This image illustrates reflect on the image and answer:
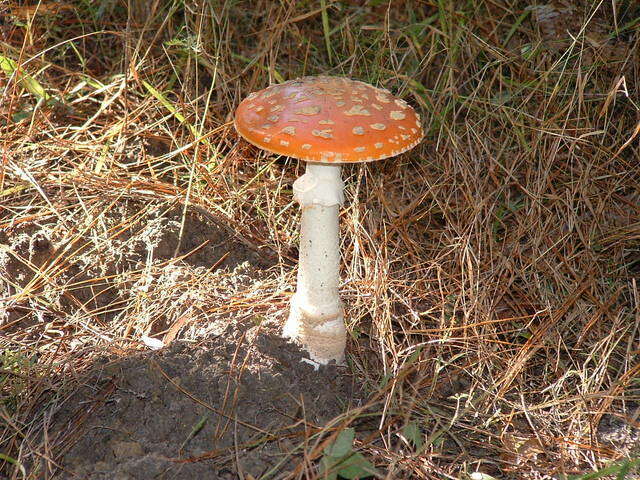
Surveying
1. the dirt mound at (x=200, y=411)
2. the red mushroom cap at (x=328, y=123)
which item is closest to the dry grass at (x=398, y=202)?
the dirt mound at (x=200, y=411)

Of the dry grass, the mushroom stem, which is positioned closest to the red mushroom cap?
the mushroom stem

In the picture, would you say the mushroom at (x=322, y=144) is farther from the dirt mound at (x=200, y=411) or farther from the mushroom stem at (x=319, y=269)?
the dirt mound at (x=200, y=411)

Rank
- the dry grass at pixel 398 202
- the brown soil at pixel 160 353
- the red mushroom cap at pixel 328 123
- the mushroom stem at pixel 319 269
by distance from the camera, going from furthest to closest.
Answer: the dry grass at pixel 398 202
the mushroom stem at pixel 319 269
the brown soil at pixel 160 353
the red mushroom cap at pixel 328 123

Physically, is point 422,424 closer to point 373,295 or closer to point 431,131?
point 373,295

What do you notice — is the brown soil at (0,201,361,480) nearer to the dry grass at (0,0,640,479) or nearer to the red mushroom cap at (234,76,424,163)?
the dry grass at (0,0,640,479)

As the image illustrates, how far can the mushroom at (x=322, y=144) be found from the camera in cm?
→ 216

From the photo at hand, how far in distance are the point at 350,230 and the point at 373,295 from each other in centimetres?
41

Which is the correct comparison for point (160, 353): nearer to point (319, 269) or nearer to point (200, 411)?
point (200, 411)

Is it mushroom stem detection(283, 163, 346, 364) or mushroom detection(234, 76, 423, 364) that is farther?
mushroom stem detection(283, 163, 346, 364)

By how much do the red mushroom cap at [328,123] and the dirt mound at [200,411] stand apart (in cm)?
99

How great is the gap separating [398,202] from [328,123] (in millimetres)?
1351

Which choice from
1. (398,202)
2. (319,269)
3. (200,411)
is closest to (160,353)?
(200,411)

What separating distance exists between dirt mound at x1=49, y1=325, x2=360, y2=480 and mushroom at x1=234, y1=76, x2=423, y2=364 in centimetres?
19

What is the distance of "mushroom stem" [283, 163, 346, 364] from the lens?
249 centimetres
